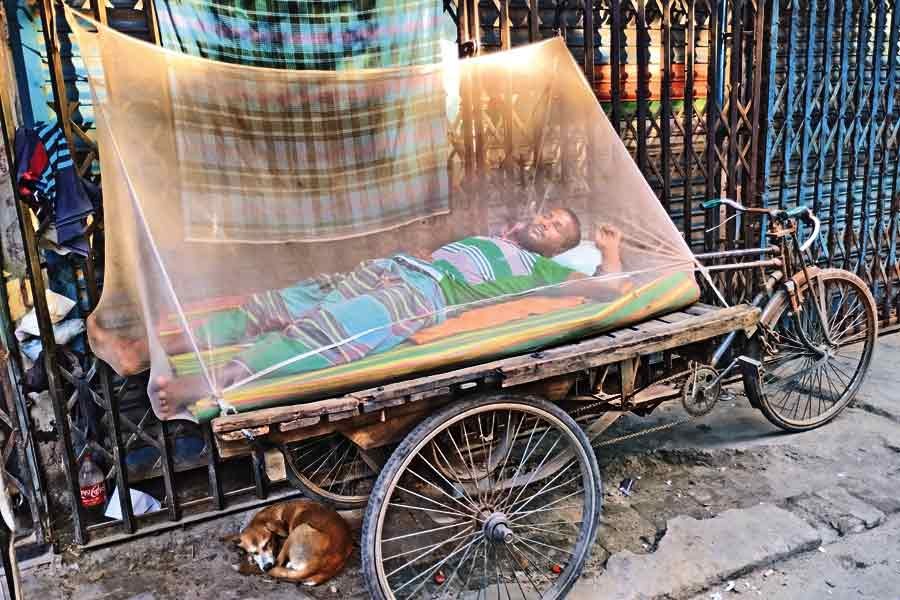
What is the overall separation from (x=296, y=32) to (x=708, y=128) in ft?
9.25

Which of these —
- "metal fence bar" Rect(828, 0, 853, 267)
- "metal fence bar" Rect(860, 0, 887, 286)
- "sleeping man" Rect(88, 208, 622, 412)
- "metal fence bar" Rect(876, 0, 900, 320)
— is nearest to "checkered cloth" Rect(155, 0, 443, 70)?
"sleeping man" Rect(88, 208, 622, 412)

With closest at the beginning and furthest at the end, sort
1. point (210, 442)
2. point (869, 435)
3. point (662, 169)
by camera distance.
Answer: point (210, 442) → point (869, 435) → point (662, 169)

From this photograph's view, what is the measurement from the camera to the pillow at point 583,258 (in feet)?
11.2

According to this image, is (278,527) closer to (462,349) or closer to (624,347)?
(462,349)

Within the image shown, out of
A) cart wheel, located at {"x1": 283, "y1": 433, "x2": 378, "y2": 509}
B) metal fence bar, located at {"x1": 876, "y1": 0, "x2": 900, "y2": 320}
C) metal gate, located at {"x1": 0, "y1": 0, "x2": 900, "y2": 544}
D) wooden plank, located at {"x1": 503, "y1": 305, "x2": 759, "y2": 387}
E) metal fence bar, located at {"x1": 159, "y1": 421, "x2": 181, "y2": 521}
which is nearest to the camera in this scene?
wooden plank, located at {"x1": 503, "y1": 305, "x2": 759, "y2": 387}

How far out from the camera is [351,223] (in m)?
2.97

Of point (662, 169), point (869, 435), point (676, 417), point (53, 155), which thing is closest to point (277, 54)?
point (53, 155)

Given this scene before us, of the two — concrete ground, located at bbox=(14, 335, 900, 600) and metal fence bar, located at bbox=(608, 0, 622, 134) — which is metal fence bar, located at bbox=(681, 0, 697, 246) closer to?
metal fence bar, located at bbox=(608, 0, 622, 134)

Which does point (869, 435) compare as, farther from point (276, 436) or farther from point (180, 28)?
point (180, 28)

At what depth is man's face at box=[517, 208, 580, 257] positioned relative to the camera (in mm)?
3484

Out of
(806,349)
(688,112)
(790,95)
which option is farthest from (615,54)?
(806,349)

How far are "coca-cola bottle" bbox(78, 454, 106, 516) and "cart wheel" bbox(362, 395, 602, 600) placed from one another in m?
1.46

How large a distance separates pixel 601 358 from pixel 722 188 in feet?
9.40

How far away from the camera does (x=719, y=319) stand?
3.03m
